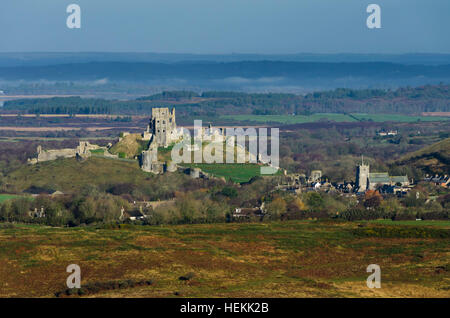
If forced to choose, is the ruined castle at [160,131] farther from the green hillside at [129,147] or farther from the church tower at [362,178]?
the church tower at [362,178]

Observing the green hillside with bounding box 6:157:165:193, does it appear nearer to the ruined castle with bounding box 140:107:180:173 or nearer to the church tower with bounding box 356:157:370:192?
the ruined castle with bounding box 140:107:180:173

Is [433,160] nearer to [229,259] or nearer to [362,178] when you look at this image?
[362,178]

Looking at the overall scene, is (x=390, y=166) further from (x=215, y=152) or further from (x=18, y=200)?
(x=18, y=200)

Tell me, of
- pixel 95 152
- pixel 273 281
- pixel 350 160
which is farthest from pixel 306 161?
pixel 273 281

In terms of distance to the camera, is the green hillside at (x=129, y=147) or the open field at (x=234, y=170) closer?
the open field at (x=234, y=170)

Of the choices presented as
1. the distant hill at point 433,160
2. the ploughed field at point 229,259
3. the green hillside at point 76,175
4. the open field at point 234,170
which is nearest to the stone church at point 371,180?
the distant hill at point 433,160

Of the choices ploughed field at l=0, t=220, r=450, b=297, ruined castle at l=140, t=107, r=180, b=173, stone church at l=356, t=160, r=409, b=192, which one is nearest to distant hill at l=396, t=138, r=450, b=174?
stone church at l=356, t=160, r=409, b=192

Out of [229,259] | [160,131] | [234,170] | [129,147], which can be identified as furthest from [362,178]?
→ [229,259]
